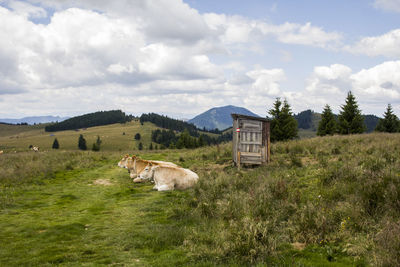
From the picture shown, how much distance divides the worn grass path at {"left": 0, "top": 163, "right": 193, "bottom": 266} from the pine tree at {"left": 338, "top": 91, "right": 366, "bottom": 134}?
133 ft

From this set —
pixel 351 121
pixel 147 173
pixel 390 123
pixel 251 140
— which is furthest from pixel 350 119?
pixel 147 173

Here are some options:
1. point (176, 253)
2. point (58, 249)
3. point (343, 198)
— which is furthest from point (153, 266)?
point (343, 198)

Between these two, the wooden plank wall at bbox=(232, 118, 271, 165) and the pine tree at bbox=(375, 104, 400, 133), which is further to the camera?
the pine tree at bbox=(375, 104, 400, 133)

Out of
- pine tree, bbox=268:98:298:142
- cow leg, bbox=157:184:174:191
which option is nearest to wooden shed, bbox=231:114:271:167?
cow leg, bbox=157:184:174:191

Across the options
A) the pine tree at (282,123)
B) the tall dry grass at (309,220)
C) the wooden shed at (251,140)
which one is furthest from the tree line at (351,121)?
the tall dry grass at (309,220)

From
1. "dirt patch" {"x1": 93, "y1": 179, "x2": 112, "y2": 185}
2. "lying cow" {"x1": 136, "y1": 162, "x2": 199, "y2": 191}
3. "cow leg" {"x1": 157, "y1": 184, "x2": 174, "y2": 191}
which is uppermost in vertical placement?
"lying cow" {"x1": 136, "y1": 162, "x2": 199, "y2": 191}

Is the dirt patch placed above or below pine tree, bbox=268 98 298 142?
below

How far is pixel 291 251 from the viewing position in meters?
4.91

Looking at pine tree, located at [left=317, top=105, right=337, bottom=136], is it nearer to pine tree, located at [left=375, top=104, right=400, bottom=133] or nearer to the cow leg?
pine tree, located at [left=375, top=104, right=400, bottom=133]

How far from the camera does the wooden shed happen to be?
1606 centimetres

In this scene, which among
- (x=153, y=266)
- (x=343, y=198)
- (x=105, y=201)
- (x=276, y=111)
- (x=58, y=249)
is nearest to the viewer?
(x=153, y=266)

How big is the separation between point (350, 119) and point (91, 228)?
151 feet

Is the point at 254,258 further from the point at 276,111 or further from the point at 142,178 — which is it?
→ the point at 276,111

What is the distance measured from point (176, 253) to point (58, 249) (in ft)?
8.32
